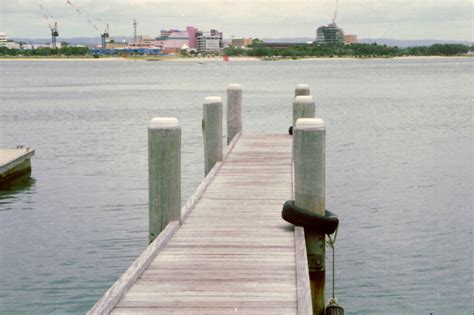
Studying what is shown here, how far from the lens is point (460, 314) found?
14.1 meters

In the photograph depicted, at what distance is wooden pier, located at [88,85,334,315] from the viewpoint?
7.53m

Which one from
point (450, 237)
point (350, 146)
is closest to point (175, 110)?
point (350, 146)

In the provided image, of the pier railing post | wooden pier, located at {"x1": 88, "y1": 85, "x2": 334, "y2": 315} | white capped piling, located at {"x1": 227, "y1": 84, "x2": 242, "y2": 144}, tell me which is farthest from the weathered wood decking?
white capped piling, located at {"x1": 227, "y1": 84, "x2": 242, "y2": 144}

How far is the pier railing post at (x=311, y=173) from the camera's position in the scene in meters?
9.99

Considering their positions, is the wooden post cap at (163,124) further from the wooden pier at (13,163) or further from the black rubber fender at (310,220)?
the wooden pier at (13,163)

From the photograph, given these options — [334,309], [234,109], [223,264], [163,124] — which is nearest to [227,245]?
[223,264]

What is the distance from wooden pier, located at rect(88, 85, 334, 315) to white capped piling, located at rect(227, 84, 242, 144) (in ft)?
16.7

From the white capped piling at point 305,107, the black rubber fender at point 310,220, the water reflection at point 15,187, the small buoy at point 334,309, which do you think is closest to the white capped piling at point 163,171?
the black rubber fender at point 310,220

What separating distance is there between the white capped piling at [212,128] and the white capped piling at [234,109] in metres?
3.64

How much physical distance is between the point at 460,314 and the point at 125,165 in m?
19.2

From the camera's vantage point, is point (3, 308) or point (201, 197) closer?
point (201, 197)

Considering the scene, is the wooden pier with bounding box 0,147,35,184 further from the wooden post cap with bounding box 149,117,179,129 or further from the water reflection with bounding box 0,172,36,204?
the wooden post cap with bounding box 149,117,179,129

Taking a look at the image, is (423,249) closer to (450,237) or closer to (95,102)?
(450,237)

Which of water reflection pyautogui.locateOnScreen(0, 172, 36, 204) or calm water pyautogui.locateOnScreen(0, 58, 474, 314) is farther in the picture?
water reflection pyautogui.locateOnScreen(0, 172, 36, 204)
